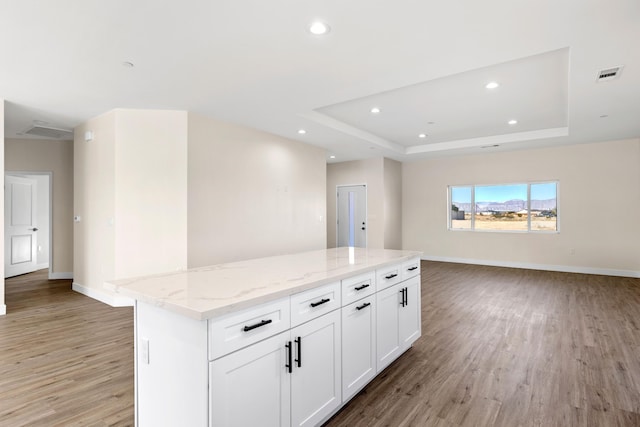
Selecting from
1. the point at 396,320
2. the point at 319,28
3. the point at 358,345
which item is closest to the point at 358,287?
the point at 358,345

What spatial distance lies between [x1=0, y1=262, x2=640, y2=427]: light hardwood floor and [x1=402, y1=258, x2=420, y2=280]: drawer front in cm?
71

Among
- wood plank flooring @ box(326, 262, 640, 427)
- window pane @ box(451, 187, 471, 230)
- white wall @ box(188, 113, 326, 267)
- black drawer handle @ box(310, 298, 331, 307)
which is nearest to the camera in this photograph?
black drawer handle @ box(310, 298, 331, 307)

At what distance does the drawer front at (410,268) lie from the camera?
2894 mm

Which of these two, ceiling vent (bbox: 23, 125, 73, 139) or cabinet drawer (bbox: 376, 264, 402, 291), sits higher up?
ceiling vent (bbox: 23, 125, 73, 139)

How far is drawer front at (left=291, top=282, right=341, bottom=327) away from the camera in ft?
5.73

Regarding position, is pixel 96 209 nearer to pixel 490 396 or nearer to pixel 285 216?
pixel 285 216

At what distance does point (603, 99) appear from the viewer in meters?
4.13

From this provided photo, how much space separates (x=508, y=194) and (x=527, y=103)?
11.6 feet

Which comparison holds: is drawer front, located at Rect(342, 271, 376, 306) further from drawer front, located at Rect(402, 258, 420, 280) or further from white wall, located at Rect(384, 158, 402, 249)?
white wall, located at Rect(384, 158, 402, 249)

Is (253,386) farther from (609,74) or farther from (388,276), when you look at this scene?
(609,74)

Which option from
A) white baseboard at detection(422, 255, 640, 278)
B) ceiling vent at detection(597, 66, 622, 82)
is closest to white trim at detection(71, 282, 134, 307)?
ceiling vent at detection(597, 66, 622, 82)

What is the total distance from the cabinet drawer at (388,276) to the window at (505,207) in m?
6.11

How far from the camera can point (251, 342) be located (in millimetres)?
1504

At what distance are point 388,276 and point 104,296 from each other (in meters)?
4.20
